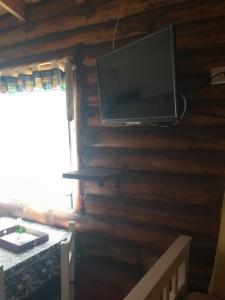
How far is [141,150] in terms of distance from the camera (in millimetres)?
1896

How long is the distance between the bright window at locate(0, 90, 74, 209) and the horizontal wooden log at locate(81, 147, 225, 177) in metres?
0.31

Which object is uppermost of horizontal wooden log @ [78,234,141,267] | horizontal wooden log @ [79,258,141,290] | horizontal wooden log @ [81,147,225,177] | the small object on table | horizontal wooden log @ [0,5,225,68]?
horizontal wooden log @ [0,5,225,68]

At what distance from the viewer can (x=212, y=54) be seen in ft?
5.35

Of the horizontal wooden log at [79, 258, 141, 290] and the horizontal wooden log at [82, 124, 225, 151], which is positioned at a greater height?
the horizontal wooden log at [82, 124, 225, 151]

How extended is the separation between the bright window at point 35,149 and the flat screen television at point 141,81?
1.79ft

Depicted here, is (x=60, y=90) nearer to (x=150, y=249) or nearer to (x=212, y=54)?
(x=212, y=54)

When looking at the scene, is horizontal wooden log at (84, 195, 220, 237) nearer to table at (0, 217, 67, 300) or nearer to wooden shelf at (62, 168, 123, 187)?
wooden shelf at (62, 168, 123, 187)

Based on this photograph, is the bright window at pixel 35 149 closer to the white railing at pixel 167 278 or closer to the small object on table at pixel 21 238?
the small object on table at pixel 21 238

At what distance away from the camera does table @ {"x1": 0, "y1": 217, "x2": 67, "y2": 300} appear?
1.61 metres

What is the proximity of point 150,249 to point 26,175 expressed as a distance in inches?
47.3

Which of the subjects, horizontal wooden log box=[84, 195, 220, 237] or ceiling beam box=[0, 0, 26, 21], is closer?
horizontal wooden log box=[84, 195, 220, 237]

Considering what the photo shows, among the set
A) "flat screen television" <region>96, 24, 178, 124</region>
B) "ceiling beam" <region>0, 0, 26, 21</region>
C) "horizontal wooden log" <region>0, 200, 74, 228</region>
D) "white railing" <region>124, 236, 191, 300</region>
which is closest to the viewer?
"white railing" <region>124, 236, 191, 300</region>

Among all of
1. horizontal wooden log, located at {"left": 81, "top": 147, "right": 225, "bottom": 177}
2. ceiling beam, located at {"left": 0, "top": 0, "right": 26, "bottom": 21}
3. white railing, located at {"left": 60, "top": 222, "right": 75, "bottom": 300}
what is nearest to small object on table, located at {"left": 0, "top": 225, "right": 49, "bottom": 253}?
white railing, located at {"left": 60, "top": 222, "right": 75, "bottom": 300}

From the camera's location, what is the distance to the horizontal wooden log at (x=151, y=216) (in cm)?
170
